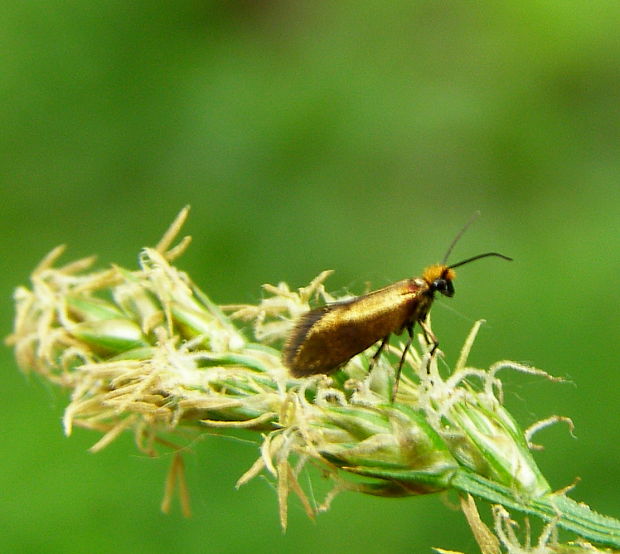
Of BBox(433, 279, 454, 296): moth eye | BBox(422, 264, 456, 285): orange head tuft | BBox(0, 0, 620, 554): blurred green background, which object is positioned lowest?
BBox(433, 279, 454, 296): moth eye

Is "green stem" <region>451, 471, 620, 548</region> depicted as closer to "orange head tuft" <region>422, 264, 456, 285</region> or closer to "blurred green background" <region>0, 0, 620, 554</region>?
"orange head tuft" <region>422, 264, 456, 285</region>

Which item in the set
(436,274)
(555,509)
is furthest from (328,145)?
(555,509)

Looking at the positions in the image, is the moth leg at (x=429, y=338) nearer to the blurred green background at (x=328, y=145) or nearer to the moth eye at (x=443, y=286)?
the moth eye at (x=443, y=286)

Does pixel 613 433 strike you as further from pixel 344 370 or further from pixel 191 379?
pixel 191 379

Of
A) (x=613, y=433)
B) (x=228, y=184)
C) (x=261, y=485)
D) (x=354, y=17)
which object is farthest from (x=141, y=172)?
(x=613, y=433)

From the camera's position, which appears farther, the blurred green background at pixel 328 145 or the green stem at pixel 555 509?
the blurred green background at pixel 328 145

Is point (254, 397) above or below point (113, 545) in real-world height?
above

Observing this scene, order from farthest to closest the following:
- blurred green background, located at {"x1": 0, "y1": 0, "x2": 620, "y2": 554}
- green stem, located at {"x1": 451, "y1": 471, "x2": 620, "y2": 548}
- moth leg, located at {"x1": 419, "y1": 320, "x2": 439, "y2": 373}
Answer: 1. blurred green background, located at {"x1": 0, "y1": 0, "x2": 620, "y2": 554}
2. moth leg, located at {"x1": 419, "y1": 320, "x2": 439, "y2": 373}
3. green stem, located at {"x1": 451, "y1": 471, "x2": 620, "y2": 548}

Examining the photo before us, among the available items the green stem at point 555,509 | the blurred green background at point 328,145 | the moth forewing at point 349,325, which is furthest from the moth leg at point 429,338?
the blurred green background at point 328,145

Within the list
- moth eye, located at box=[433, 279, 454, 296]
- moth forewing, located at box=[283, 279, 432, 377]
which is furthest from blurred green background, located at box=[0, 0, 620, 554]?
moth forewing, located at box=[283, 279, 432, 377]
